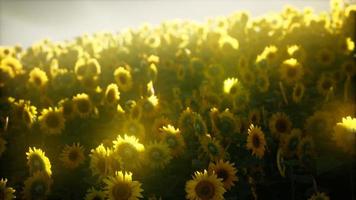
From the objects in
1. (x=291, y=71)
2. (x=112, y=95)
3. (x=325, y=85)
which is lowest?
(x=325, y=85)

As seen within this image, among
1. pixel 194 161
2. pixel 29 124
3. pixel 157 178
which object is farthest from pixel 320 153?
pixel 29 124

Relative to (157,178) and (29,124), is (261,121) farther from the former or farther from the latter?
(29,124)

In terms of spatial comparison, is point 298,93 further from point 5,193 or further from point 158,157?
point 5,193

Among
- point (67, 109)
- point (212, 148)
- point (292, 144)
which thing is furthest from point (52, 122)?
point (292, 144)

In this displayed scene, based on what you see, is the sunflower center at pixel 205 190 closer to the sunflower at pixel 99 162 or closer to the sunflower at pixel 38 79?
the sunflower at pixel 99 162

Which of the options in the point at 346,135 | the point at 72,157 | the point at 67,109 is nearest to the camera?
the point at 346,135
